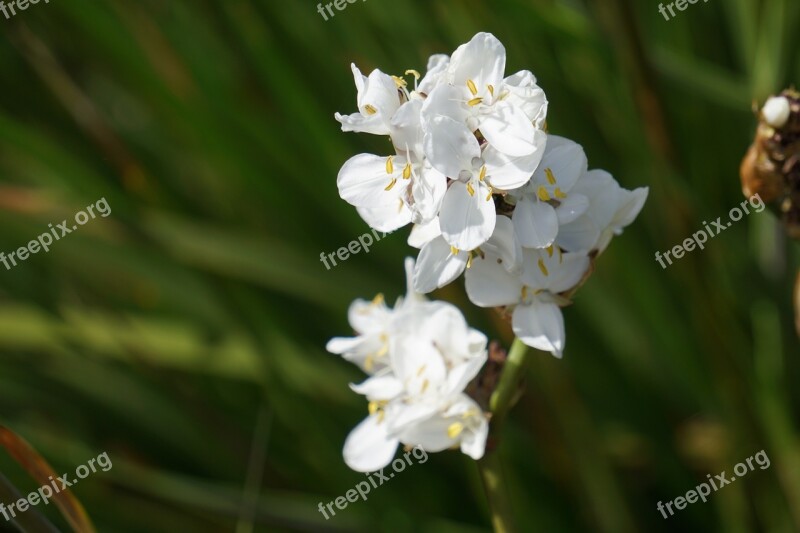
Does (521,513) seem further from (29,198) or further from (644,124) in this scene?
(29,198)

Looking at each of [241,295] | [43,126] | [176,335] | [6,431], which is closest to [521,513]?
[241,295]

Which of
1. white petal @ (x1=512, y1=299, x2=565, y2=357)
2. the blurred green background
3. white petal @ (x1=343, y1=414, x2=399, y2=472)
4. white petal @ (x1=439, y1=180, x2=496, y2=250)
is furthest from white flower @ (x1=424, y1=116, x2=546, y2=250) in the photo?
the blurred green background

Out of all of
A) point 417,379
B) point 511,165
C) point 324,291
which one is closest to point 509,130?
point 511,165

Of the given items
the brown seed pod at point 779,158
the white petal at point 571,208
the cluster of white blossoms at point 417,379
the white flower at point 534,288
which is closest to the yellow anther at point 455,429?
the cluster of white blossoms at point 417,379

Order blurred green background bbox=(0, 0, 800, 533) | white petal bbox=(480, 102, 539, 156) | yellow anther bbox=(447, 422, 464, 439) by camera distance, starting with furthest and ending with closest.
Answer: blurred green background bbox=(0, 0, 800, 533), yellow anther bbox=(447, 422, 464, 439), white petal bbox=(480, 102, 539, 156)

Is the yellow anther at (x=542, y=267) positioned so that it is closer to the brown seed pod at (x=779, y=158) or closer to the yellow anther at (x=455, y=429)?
the yellow anther at (x=455, y=429)

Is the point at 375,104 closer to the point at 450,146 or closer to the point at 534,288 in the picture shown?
the point at 450,146

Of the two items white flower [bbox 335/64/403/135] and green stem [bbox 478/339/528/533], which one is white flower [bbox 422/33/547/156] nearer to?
white flower [bbox 335/64/403/135]

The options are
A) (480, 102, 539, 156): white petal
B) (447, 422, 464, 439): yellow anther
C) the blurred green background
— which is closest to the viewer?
(480, 102, 539, 156): white petal
